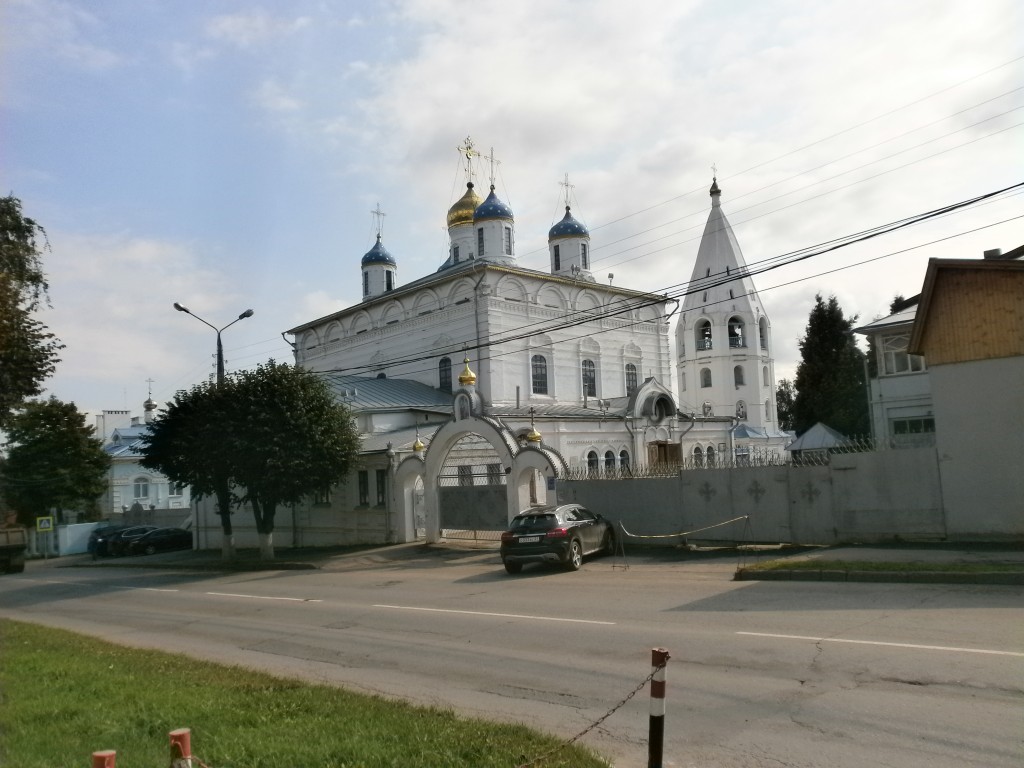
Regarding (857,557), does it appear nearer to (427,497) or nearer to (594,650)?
(594,650)

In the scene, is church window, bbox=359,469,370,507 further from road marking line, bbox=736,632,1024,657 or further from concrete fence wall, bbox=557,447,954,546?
road marking line, bbox=736,632,1024,657

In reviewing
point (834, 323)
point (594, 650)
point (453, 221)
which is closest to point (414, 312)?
point (453, 221)

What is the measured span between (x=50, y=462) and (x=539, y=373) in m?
26.8

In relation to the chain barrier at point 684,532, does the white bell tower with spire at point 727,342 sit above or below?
above

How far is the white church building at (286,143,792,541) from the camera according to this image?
87.3 feet

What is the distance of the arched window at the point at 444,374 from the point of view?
42950 millimetres

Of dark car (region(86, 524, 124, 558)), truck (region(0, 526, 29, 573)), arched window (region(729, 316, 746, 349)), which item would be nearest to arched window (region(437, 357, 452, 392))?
dark car (region(86, 524, 124, 558))

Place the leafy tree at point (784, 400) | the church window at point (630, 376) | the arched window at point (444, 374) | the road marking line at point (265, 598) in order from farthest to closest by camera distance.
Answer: the leafy tree at point (784, 400), the church window at point (630, 376), the arched window at point (444, 374), the road marking line at point (265, 598)

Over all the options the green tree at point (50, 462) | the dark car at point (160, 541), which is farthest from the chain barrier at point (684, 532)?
the green tree at point (50, 462)

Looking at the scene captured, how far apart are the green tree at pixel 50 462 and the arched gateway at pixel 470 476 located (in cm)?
2618

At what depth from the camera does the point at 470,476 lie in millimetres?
26125

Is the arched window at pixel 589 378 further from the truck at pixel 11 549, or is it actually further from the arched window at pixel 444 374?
the truck at pixel 11 549

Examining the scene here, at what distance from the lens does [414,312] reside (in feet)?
149

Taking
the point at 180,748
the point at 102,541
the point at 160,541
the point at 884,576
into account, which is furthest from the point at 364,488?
the point at 180,748
